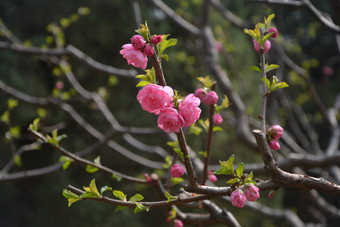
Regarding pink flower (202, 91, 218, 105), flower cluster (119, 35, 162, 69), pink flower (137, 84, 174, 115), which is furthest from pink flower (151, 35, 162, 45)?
pink flower (202, 91, 218, 105)

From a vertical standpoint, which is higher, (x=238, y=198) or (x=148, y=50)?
(x=148, y=50)

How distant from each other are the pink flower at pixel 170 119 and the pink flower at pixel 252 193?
235 mm

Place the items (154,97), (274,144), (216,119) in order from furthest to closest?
(216,119)
(274,144)
(154,97)

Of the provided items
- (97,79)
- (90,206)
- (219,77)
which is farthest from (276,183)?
(97,79)

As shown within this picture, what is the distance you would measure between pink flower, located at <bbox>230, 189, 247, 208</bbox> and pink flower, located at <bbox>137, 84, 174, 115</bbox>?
10.5 inches

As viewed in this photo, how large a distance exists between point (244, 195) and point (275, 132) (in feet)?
0.70

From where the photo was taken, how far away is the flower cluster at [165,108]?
21.2 inches

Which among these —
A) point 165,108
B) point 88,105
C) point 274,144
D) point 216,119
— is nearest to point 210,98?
point 216,119

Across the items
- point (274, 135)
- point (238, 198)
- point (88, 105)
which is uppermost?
point (88, 105)

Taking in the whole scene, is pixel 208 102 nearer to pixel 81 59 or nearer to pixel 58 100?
pixel 81 59

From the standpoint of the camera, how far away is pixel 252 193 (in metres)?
0.64

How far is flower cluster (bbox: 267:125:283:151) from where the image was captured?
76cm

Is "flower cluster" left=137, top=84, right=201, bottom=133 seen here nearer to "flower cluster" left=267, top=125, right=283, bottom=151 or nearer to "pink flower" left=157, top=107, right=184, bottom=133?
"pink flower" left=157, top=107, right=184, bottom=133

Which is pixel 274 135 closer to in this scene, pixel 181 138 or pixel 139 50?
pixel 181 138
